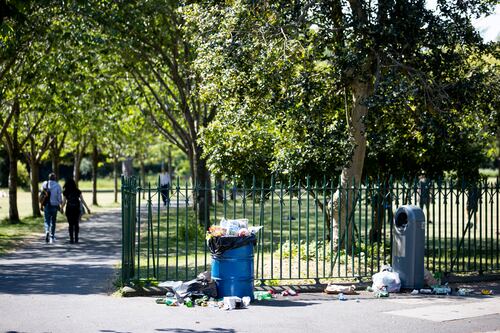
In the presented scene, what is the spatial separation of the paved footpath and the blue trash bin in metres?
0.34

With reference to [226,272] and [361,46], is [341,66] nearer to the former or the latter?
[361,46]

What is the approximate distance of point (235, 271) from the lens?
417 inches

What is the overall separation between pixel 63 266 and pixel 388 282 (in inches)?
268

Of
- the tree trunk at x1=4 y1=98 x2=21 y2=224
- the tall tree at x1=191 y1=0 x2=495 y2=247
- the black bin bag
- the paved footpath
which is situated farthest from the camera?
the tree trunk at x1=4 y1=98 x2=21 y2=224

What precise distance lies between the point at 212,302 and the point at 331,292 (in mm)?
2087

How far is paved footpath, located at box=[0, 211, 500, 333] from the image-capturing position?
29.3 feet

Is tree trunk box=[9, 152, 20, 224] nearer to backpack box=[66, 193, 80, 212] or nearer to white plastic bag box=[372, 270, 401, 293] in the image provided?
backpack box=[66, 193, 80, 212]

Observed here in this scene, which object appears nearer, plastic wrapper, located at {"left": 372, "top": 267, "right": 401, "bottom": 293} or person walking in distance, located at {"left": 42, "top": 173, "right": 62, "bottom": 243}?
plastic wrapper, located at {"left": 372, "top": 267, "right": 401, "bottom": 293}

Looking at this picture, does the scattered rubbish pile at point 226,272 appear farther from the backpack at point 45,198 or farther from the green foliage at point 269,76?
the backpack at point 45,198

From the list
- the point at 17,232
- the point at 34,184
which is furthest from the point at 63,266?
the point at 34,184

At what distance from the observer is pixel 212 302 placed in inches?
413

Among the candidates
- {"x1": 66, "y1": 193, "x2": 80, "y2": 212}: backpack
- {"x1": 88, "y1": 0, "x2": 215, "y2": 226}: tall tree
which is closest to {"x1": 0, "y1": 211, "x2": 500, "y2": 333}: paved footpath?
{"x1": 66, "y1": 193, "x2": 80, "y2": 212}: backpack

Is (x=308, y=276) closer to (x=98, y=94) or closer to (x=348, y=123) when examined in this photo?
(x=348, y=123)

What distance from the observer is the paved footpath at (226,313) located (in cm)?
895
